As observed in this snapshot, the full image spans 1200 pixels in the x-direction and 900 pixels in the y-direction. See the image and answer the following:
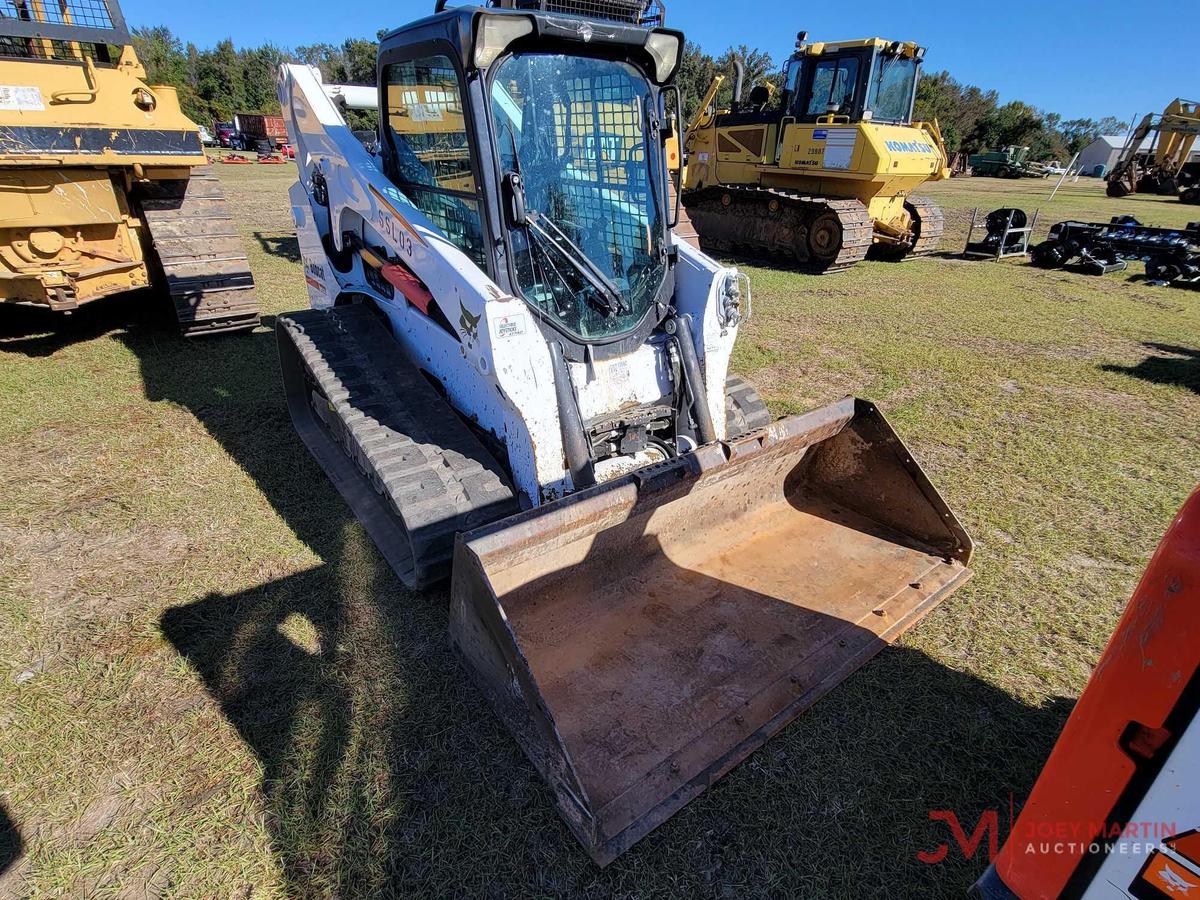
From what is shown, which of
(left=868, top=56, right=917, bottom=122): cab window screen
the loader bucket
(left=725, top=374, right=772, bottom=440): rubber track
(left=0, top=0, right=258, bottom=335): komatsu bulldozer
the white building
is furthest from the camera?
the white building

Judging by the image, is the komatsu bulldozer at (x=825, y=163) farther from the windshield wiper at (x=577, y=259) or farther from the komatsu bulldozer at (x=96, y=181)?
the windshield wiper at (x=577, y=259)

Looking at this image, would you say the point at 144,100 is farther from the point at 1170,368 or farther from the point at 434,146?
the point at 1170,368

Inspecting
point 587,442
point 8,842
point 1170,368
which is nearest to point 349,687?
point 8,842

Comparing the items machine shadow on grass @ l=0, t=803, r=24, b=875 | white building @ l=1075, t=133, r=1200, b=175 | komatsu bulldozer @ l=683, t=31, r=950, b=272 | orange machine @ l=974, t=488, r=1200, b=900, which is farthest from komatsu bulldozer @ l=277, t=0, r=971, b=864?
white building @ l=1075, t=133, r=1200, b=175

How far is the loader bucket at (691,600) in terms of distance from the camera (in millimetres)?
2193

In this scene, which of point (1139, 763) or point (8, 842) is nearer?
point (1139, 763)

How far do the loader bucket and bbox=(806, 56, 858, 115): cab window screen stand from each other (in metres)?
9.25

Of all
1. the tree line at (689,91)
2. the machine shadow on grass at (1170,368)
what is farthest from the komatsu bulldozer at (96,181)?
the tree line at (689,91)

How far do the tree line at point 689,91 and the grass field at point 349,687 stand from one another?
42995 mm

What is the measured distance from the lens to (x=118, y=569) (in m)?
3.21

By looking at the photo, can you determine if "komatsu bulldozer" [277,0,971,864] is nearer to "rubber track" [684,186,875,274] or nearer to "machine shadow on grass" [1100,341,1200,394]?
"machine shadow on grass" [1100,341,1200,394]

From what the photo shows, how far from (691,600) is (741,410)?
1.47 metres

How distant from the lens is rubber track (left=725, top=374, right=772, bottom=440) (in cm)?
384

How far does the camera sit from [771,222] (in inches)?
454
